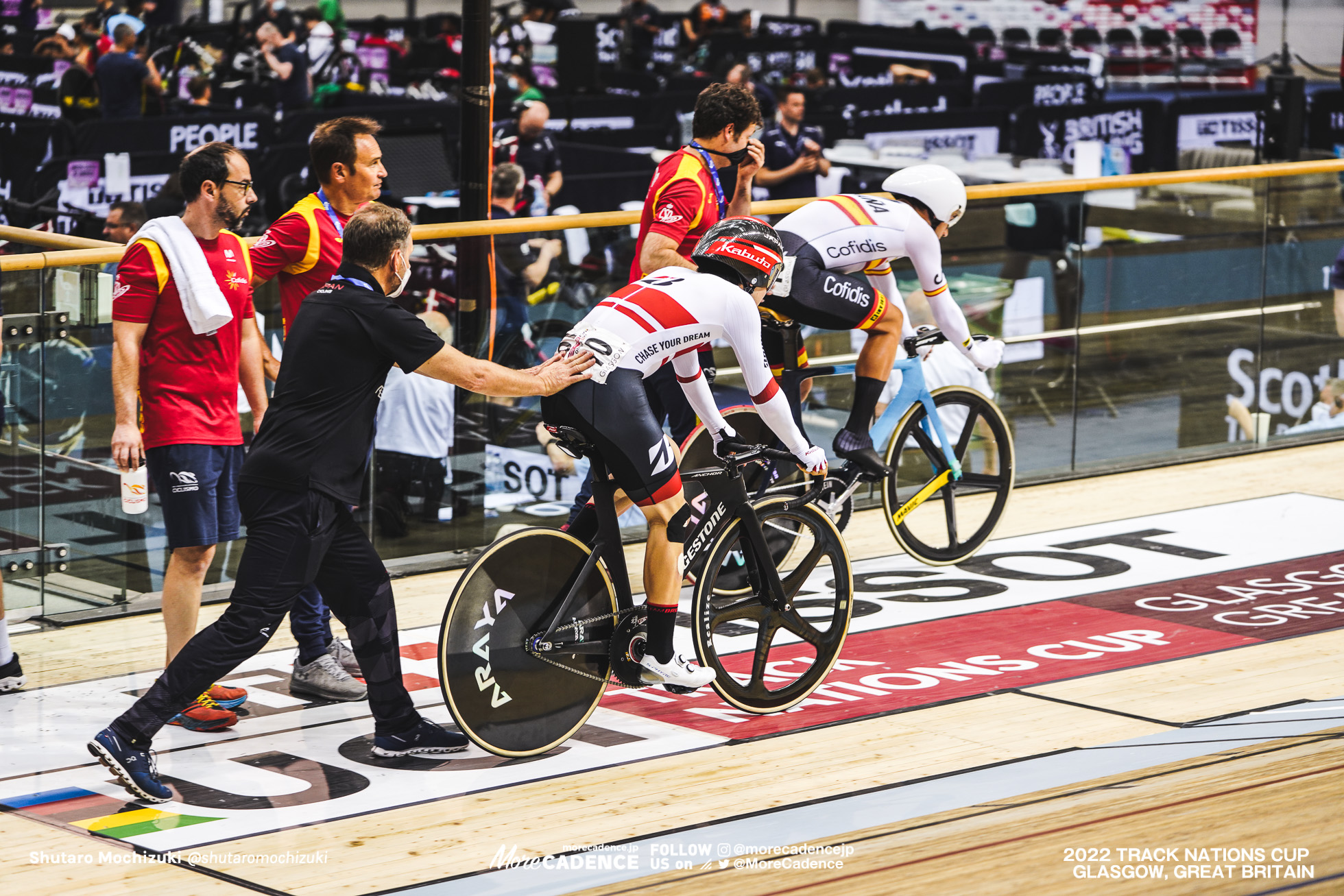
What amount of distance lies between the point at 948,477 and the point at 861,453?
0.60m

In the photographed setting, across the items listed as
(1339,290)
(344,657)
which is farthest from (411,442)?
(1339,290)

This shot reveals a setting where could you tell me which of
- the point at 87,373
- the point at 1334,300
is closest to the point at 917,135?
the point at 1334,300

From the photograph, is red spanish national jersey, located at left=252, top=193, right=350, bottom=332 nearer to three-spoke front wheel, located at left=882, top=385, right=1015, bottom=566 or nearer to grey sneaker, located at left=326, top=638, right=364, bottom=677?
grey sneaker, located at left=326, top=638, right=364, bottom=677

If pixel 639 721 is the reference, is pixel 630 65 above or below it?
above

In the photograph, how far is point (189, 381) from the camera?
564cm

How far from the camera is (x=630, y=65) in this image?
30672mm

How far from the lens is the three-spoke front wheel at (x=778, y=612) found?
5.82 m

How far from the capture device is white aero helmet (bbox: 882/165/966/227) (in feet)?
23.9

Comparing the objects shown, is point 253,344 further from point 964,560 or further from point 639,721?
point 964,560

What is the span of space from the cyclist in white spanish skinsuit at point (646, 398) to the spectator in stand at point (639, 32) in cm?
2523

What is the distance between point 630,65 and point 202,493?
85.2 ft

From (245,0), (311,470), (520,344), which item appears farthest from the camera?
(245,0)

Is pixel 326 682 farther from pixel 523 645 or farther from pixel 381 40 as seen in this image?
pixel 381 40

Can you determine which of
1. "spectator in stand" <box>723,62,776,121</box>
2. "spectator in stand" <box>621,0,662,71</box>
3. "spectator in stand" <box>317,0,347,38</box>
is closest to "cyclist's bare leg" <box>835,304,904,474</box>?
"spectator in stand" <box>723,62,776,121</box>
